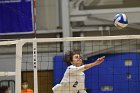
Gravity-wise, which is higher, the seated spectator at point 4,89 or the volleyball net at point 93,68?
the volleyball net at point 93,68

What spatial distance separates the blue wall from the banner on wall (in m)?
1.17

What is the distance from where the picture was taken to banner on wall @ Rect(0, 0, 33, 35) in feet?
27.7

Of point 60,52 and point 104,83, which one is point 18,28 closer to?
point 60,52

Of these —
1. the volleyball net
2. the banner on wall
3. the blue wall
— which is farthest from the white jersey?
the banner on wall

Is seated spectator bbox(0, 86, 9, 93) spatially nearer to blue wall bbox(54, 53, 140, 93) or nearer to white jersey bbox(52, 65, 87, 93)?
blue wall bbox(54, 53, 140, 93)

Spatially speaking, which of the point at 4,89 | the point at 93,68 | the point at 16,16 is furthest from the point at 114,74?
the point at 16,16

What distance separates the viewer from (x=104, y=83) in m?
7.64

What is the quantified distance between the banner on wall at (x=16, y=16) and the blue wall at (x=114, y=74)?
1166mm

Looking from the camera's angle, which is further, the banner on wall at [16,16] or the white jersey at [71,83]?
the banner on wall at [16,16]

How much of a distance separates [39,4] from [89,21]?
122 centimetres

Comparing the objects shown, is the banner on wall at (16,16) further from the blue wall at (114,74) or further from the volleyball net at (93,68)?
the blue wall at (114,74)

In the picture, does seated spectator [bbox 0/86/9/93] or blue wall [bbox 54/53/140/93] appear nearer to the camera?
blue wall [bbox 54/53/140/93]

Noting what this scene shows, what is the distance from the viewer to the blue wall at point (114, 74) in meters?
7.54

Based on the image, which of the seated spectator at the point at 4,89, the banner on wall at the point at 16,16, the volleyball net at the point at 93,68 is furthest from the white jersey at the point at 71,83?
the banner on wall at the point at 16,16
